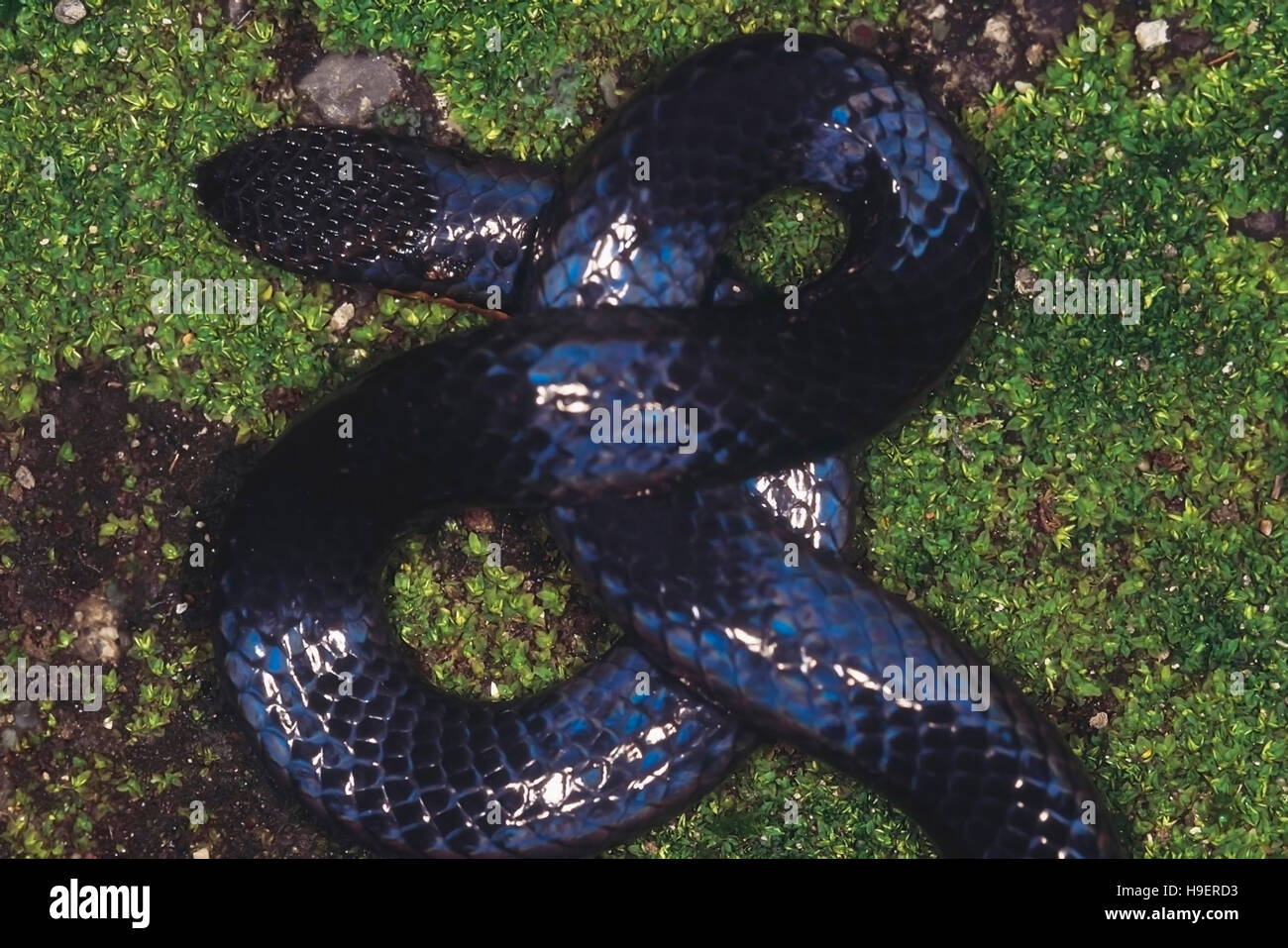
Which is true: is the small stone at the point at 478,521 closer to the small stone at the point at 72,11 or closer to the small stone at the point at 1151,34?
the small stone at the point at 72,11

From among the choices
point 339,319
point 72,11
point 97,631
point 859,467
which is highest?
point 72,11

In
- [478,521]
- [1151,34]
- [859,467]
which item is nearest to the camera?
[1151,34]

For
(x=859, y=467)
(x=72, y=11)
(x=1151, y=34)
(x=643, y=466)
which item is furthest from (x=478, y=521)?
(x=1151, y=34)

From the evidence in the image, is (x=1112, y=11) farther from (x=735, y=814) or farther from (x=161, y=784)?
(x=161, y=784)

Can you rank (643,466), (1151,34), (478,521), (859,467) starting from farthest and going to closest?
(478,521) → (859,467) → (1151,34) → (643,466)

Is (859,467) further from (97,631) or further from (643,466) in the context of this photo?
(97,631)

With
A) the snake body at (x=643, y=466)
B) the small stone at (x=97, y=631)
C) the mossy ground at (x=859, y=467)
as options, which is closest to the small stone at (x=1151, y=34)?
the mossy ground at (x=859, y=467)
